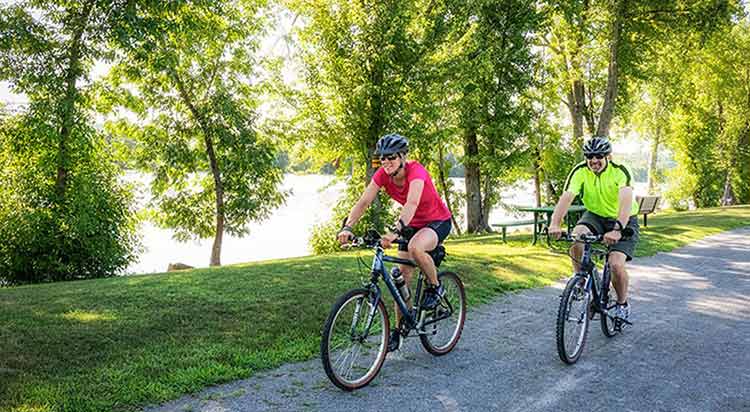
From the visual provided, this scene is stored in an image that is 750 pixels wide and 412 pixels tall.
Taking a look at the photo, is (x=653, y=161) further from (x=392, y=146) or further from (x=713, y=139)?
(x=392, y=146)

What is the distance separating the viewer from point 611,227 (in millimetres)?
6203

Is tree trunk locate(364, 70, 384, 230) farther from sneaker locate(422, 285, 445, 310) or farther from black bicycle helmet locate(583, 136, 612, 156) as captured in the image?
sneaker locate(422, 285, 445, 310)

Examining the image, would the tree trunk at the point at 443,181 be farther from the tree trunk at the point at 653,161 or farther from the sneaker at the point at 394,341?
the sneaker at the point at 394,341

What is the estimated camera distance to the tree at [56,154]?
12.1 m

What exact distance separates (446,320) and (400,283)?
1.00 m

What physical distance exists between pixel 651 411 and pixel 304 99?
16249 mm

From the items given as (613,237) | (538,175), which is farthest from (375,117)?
(613,237)

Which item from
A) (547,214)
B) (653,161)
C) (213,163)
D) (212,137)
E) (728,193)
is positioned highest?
(653,161)

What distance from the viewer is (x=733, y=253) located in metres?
13.6

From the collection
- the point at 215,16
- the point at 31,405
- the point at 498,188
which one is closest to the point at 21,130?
the point at 215,16

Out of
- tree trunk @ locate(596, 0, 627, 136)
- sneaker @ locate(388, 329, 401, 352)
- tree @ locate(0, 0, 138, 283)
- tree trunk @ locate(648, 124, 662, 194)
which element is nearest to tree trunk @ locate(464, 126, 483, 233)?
tree trunk @ locate(596, 0, 627, 136)

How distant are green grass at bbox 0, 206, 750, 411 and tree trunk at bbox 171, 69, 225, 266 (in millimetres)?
10020

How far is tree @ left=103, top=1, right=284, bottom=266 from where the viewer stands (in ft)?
61.0

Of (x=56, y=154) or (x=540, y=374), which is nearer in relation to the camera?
(x=540, y=374)
